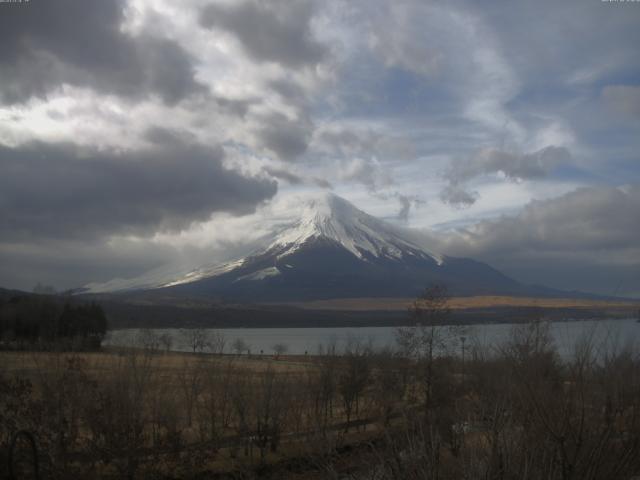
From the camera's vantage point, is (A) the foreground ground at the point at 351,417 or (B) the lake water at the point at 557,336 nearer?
(A) the foreground ground at the point at 351,417

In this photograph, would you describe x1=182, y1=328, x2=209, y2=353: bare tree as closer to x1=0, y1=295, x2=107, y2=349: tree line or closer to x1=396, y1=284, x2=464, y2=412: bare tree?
x1=0, y1=295, x2=107, y2=349: tree line

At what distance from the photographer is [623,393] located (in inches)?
442

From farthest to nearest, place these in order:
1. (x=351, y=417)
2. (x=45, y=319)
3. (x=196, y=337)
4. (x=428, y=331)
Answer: (x=196, y=337) → (x=45, y=319) → (x=428, y=331) → (x=351, y=417)

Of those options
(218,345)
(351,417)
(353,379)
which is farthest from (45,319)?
(353,379)

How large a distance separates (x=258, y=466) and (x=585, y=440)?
816 inches

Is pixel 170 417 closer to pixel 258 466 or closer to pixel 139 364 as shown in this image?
pixel 139 364

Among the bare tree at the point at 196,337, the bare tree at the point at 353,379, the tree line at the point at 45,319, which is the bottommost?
the bare tree at the point at 196,337

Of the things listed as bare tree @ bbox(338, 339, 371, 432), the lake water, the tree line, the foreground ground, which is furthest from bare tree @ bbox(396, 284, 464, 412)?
the tree line

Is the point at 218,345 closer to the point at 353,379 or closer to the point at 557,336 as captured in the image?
the point at 353,379

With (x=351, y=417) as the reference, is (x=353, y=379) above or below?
above

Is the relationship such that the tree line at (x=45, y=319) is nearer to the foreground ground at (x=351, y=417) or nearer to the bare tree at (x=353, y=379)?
the bare tree at (x=353, y=379)

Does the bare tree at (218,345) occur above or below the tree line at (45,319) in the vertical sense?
below

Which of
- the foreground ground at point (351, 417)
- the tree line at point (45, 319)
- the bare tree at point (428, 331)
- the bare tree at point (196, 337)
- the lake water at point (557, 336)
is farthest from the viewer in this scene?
the bare tree at point (196, 337)

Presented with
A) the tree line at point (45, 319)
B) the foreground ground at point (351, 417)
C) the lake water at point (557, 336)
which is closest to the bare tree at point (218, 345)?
the lake water at point (557, 336)
